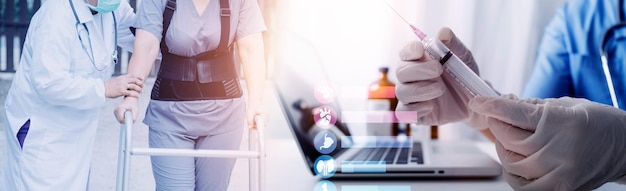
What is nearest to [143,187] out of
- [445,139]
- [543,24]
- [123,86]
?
[123,86]

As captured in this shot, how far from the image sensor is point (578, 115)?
0.92m

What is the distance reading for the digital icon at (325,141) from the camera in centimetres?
114

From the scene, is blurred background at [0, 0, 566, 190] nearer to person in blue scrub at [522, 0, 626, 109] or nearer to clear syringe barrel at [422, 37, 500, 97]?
person in blue scrub at [522, 0, 626, 109]

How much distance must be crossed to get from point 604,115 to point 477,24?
46cm

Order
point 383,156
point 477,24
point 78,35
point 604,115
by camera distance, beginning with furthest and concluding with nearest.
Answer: point 477,24 < point 383,156 < point 604,115 < point 78,35

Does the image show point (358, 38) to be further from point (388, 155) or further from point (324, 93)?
point (388, 155)

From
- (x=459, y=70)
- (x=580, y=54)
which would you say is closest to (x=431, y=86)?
(x=459, y=70)

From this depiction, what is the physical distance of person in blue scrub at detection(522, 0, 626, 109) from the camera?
4.99ft

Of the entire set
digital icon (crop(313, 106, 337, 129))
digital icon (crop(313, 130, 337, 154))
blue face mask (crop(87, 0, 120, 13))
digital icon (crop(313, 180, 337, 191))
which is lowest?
digital icon (crop(313, 180, 337, 191))

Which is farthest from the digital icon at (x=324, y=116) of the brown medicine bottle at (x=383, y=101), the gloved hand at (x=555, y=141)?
the gloved hand at (x=555, y=141)

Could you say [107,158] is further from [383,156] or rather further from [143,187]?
[383,156]

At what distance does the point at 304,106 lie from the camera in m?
1.18

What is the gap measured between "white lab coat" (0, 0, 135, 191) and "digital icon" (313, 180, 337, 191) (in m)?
0.40

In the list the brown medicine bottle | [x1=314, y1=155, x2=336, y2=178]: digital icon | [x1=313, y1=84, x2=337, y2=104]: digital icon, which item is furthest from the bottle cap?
[x1=314, y1=155, x2=336, y2=178]: digital icon
